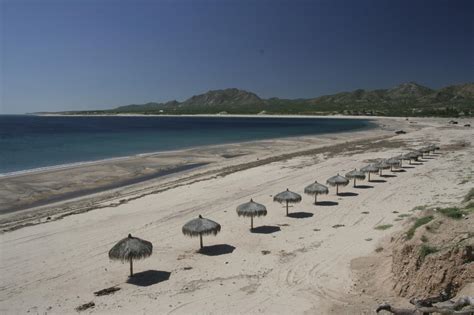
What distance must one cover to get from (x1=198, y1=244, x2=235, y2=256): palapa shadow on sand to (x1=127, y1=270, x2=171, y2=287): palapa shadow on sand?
6.39ft

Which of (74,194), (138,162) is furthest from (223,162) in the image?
(74,194)

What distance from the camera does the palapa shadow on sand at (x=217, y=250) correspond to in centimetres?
1417

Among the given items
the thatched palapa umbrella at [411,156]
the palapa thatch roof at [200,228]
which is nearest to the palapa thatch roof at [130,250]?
the palapa thatch roof at [200,228]

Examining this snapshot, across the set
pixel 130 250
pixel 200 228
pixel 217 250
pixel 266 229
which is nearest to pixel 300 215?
pixel 266 229

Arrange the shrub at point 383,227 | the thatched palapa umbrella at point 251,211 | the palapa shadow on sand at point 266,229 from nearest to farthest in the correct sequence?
1. the shrub at point 383,227
2. the thatched palapa umbrella at point 251,211
3. the palapa shadow on sand at point 266,229

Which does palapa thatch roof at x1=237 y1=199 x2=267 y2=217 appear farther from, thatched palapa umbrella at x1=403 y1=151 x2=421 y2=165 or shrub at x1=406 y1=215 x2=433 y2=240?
thatched palapa umbrella at x1=403 y1=151 x2=421 y2=165

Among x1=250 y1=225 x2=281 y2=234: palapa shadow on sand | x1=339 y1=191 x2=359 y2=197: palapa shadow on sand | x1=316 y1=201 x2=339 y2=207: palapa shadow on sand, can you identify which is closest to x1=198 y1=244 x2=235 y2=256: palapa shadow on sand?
x1=250 y1=225 x2=281 y2=234: palapa shadow on sand

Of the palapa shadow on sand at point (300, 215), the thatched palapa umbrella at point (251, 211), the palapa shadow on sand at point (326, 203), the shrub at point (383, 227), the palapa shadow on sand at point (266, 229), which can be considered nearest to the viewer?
the shrub at point (383, 227)

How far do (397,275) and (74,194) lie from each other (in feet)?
69.6

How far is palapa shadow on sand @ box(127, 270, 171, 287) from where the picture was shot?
12.1m

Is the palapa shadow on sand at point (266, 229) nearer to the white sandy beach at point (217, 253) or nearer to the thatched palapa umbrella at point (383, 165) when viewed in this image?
the white sandy beach at point (217, 253)

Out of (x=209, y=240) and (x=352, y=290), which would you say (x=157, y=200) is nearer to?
(x=209, y=240)

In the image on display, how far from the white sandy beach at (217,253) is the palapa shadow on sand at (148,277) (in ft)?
0.21

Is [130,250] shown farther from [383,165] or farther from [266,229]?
[383,165]
